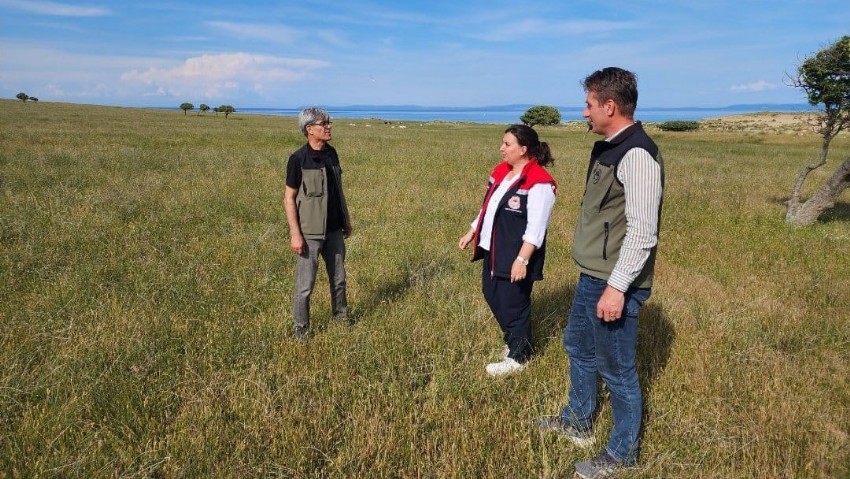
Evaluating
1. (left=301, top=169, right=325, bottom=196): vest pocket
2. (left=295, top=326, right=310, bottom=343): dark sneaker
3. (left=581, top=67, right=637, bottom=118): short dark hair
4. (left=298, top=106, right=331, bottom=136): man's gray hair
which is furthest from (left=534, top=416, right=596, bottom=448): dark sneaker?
(left=298, top=106, right=331, bottom=136): man's gray hair

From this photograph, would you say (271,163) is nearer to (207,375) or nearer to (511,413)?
(207,375)

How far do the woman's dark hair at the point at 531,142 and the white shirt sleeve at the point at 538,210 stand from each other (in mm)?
272

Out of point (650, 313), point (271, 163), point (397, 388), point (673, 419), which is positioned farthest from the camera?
point (271, 163)

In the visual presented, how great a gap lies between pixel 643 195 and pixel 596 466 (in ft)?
6.13

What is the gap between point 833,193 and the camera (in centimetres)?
977

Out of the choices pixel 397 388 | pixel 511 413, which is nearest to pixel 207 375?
pixel 397 388

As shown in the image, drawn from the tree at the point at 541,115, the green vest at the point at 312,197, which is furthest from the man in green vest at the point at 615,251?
the tree at the point at 541,115

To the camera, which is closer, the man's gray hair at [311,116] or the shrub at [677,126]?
the man's gray hair at [311,116]

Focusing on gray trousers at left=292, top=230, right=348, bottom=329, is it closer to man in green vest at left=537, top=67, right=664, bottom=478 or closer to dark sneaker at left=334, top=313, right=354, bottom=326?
dark sneaker at left=334, top=313, right=354, bottom=326

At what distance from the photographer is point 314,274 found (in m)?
4.59

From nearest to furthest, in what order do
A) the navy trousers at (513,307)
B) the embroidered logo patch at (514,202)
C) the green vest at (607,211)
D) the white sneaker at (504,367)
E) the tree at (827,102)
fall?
the green vest at (607,211) → the embroidered logo patch at (514,202) → the navy trousers at (513,307) → the white sneaker at (504,367) → the tree at (827,102)

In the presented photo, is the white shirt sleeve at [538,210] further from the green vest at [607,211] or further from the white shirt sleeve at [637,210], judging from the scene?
the white shirt sleeve at [637,210]

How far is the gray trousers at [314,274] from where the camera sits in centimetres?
454

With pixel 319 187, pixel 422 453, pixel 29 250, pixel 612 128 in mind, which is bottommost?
pixel 422 453
